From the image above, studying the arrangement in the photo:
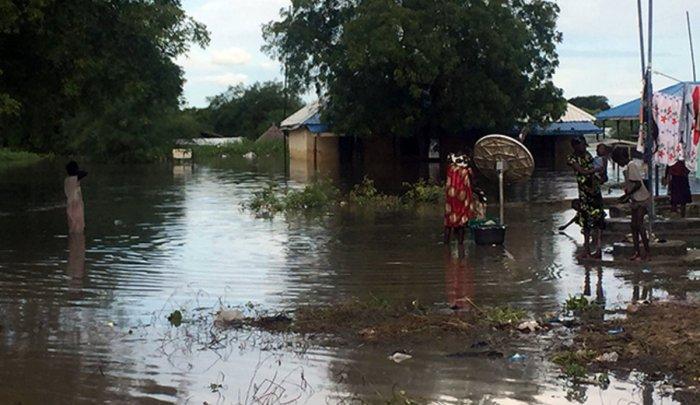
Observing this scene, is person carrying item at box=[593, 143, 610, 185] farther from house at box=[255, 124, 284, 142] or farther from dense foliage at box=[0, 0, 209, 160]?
house at box=[255, 124, 284, 142]

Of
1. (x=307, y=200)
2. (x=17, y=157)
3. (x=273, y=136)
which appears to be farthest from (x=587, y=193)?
(x=273, y=136)

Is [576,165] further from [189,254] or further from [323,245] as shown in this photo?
[189,254]

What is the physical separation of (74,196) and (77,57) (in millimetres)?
2668

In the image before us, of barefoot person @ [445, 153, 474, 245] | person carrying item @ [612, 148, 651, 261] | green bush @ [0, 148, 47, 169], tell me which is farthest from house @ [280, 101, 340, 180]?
person carrying item @ [612, 148, 651, 261]

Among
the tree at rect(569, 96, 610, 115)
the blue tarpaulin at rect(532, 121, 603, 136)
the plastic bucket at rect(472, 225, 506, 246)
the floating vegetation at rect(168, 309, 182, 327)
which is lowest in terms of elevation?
the floating vegetation at rect(168, 309, 182, 327)

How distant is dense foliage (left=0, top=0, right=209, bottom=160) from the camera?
14281 millimetres

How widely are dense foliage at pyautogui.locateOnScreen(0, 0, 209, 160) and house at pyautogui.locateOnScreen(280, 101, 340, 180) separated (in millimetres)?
18680

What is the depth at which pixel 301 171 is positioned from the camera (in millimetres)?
47469

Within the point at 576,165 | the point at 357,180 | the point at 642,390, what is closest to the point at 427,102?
the point at 357,180

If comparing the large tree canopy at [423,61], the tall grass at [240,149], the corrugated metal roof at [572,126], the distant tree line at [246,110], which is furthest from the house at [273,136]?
the large tree canopy at [423,61]

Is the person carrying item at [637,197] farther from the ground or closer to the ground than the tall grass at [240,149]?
closer to the ground

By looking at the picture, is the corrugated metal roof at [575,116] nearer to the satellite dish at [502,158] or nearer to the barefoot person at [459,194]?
the satellite dish at [502,158]

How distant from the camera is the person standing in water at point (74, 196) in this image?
16.9m

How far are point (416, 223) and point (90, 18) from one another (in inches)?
287
